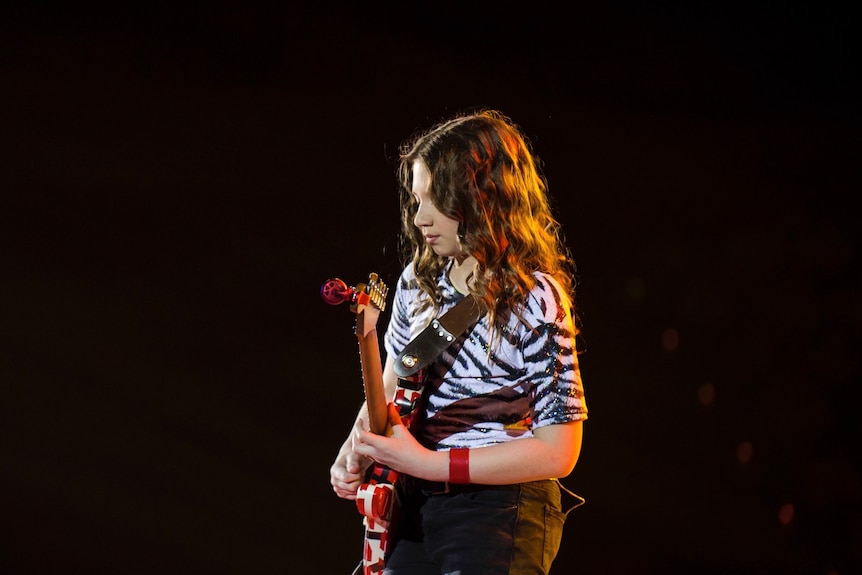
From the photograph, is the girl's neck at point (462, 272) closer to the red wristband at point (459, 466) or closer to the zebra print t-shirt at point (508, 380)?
the zebra print t-shirt at point (508, 380)

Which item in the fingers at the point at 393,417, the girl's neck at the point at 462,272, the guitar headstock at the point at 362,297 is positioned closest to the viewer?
the guitar headstock at the point at 362,297

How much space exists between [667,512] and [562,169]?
1.38m

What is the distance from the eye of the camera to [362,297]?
182 cm

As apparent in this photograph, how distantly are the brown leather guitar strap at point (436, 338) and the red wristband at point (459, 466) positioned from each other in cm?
22

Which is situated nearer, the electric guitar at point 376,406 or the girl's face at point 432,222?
the electric guitar at point 376,406

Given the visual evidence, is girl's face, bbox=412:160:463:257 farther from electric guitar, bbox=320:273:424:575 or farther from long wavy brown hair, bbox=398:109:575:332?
electric guitar, bbox=320:273:424:575

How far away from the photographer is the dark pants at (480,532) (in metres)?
1.81

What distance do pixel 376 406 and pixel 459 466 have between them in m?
0.22

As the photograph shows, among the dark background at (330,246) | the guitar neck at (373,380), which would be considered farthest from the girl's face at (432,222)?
the dark background at (330,246)

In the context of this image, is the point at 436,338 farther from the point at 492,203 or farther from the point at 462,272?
the point at 492,203

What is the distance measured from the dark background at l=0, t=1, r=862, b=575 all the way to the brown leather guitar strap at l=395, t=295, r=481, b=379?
4.69 feet

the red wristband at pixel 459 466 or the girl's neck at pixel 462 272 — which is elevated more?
the girl's neck at pixel 462 272

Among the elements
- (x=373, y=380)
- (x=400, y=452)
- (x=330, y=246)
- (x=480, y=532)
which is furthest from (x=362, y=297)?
(x=330, y=246)

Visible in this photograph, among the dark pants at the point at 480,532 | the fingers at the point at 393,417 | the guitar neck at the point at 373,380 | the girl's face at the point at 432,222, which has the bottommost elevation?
the dark pants at the point at 480,532
